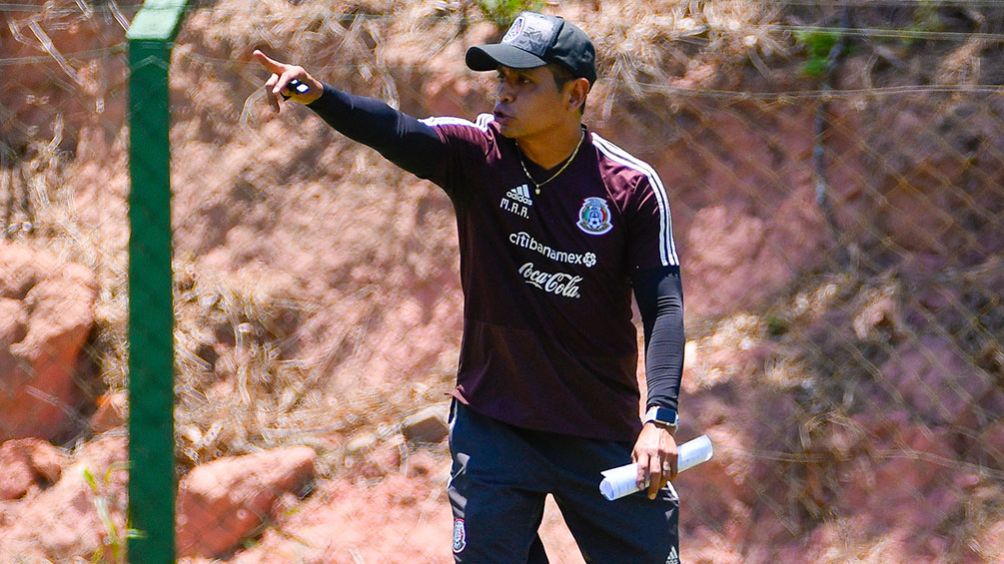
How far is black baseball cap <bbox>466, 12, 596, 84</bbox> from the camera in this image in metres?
2.99

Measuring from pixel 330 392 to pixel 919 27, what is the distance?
106 inches

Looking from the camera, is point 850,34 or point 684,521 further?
point 850,34

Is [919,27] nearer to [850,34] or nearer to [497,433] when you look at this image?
[850,34]

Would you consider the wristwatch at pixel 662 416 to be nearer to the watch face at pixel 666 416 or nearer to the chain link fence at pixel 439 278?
the watch face at pixel 666 416

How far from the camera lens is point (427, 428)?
4527mm

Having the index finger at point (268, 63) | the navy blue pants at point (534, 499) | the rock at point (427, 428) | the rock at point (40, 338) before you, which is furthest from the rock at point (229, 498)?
the index finger at point (268, 63)

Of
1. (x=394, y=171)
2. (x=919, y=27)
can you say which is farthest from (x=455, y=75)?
(x=919, y=27)

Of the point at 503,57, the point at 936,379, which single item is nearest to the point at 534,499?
the point at 503,57

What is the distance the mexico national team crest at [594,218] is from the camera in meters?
3.02

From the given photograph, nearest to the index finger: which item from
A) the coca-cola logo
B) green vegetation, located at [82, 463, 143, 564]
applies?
the coca-cola logo

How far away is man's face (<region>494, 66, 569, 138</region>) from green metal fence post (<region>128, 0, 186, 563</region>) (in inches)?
31.4

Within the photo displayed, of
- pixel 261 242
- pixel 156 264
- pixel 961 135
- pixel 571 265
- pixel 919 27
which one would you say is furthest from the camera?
pixel 261 242

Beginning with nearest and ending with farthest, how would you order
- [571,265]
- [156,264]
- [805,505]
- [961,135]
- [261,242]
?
1. [156,264]
2. [571,265]
3. [805,505]
4. [961,135]
5. [261,242]

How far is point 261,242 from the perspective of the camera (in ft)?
17.0
